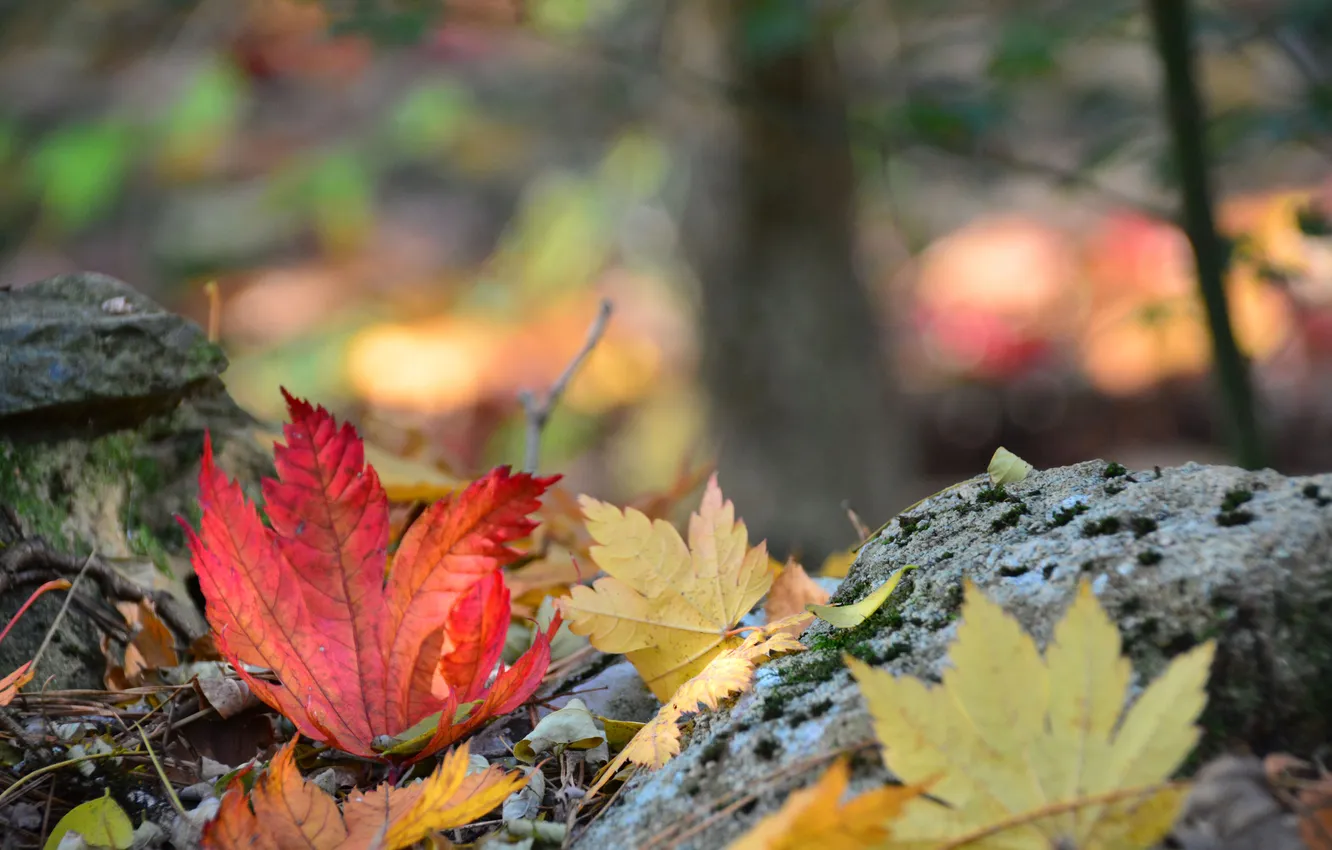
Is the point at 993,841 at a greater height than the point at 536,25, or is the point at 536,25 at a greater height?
the point at 536,25

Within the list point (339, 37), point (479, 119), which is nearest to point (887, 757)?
point (339, 37)

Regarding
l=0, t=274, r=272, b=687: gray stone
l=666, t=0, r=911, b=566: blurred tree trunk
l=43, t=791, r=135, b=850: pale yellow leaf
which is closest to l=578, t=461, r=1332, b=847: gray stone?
l=43, t=791, r=135, b=850: pale yellow leaf

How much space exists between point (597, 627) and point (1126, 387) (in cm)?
461

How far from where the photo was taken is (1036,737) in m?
0.48

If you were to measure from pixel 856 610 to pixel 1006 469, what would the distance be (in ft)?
0.55

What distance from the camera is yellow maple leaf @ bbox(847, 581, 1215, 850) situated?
458mm

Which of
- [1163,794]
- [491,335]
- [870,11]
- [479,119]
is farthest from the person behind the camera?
[479,119]

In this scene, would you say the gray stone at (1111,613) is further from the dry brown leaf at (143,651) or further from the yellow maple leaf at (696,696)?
the dry brown leaf at (143,651)

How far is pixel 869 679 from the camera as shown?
0.47 meters

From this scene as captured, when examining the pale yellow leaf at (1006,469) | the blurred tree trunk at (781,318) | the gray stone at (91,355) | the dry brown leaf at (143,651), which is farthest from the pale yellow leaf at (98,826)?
the blurred tree trunk at (781,318)

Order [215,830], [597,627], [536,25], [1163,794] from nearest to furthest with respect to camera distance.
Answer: [1163,794] < [215,830] < [597,627] < [536,25]

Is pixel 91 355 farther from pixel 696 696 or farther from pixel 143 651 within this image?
pixel 696 696

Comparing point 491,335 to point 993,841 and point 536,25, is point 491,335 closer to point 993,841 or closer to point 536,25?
point 536,25

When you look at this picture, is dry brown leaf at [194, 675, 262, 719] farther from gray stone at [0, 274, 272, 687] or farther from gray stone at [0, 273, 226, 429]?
gray stone at [0, 273, 226, 429]
